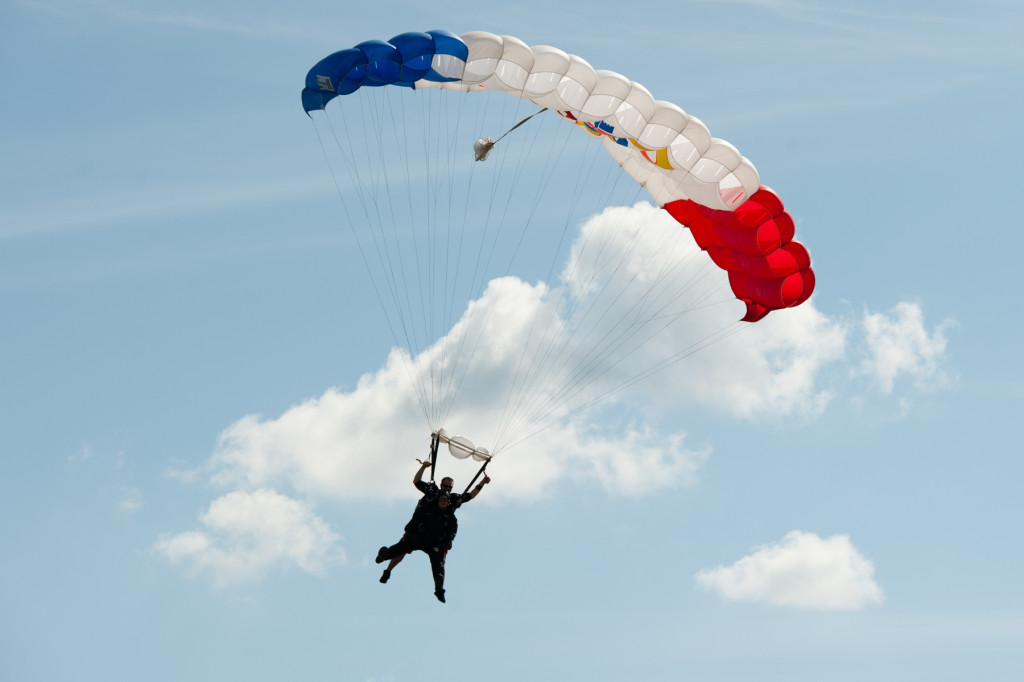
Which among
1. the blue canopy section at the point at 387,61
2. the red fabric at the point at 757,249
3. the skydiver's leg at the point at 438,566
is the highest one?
the blue canopy section at the point at 387,61

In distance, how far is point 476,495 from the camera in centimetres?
2072

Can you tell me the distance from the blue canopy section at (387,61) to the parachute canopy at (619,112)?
1cm

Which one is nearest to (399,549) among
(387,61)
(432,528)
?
(432,528)

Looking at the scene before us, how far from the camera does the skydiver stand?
20.4 meters

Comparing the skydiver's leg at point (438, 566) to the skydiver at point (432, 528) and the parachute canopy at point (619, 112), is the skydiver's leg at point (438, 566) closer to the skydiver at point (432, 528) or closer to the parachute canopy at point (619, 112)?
the skydiver at point (432, 528)

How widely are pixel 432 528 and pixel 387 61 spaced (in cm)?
657

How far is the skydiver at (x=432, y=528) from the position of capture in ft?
67.0

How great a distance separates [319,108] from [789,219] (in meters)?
7.29

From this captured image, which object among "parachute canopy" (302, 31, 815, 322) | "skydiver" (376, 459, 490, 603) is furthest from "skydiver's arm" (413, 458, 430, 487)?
"parachute canopy" (302, 31, 815, 322)

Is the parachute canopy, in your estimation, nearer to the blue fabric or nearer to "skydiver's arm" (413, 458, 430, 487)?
the blue fabric

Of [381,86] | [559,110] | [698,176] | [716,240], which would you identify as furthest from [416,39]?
[716,240]

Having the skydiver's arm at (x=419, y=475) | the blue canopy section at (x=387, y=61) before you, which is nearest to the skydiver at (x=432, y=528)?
the skydiver's arm at (x=419, y=475)

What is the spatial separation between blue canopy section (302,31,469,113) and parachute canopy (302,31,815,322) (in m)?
0.01

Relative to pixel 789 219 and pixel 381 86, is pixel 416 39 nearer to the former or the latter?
pixel 381 86
